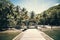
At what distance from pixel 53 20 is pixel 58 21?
2269 millimetres

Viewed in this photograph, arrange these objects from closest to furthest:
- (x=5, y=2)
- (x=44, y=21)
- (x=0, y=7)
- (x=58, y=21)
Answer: (x=0, y=7), (x=5, y=2), (x=58, y=21), (x=44, y=21)

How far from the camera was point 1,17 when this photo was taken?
53906 millimetres

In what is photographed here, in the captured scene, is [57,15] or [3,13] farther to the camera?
[57,15]

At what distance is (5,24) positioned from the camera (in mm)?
54938

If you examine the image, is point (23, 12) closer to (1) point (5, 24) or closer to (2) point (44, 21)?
(2) point (44, 21)

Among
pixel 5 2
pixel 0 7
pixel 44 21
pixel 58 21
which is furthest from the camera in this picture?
pixel 44 21

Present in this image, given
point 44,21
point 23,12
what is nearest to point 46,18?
point 44,21

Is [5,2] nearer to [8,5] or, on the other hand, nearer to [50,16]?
[8,5]

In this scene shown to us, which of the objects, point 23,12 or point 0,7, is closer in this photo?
point 0,7

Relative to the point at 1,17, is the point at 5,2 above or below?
above

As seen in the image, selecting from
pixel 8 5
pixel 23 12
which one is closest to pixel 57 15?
pixel 23 12

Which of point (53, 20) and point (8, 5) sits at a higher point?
point (8, 5)

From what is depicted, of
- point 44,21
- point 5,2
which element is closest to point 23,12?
point 44,21

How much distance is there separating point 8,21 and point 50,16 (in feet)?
124
